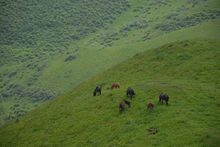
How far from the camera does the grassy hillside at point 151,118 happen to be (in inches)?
680

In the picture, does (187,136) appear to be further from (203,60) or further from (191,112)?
(203,60)

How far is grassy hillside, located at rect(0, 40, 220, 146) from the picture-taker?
56.6 feet

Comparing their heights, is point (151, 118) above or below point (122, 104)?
below

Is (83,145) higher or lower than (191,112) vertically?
lower

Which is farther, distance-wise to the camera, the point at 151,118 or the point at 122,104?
the point at 122,104

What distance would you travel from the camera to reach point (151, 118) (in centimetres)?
2038

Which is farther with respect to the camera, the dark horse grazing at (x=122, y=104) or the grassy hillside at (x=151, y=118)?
the dark horse grazing at (x=122, y=104)

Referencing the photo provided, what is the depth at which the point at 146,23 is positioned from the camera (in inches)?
7598

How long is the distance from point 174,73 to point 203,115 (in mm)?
17892

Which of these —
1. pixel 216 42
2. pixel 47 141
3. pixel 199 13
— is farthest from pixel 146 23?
pixel 47 141

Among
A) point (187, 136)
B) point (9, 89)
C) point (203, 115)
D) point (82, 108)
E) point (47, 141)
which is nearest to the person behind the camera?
point (187, 136)

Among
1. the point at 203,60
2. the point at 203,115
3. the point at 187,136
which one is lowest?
the point at 187,136

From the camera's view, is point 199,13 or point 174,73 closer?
point 174,73

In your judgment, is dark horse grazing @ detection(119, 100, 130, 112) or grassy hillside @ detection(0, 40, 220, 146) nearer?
grassy hillside @ detection(0, 40, 220, 146)
